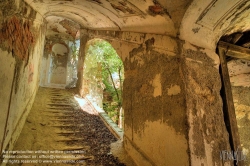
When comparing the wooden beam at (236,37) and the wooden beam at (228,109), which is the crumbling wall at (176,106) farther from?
the wooden beam at (236,37)

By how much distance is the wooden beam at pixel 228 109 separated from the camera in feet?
6.68

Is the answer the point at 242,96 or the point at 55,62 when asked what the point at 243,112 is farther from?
the point at 55,62

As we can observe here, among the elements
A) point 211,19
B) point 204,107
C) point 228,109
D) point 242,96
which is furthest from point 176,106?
point 242,96

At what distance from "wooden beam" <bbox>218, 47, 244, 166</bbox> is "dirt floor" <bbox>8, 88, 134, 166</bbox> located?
1430mm

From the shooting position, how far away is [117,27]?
313cm

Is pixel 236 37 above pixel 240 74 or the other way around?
above

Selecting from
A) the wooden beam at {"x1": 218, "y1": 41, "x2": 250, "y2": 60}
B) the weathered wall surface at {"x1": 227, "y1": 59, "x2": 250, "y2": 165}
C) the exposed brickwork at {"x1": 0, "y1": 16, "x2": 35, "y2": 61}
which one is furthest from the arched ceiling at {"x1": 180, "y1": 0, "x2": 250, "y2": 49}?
the exposed brickwork at {"x1": 0, "y1": 16, "x2": 35, "y2": 61}

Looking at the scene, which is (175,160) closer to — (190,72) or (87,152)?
(190,72)

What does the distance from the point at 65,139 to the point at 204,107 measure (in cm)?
243

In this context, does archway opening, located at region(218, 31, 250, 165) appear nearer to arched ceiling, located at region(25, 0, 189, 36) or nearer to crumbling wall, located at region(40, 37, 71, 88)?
arched ceiling, located at region(25, 0, 189, 36)

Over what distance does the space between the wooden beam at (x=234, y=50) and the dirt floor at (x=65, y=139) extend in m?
2.24

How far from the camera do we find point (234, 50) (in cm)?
256

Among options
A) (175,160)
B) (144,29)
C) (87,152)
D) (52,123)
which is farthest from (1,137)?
(144,29)

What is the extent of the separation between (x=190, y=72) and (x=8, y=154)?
2.57 metres
